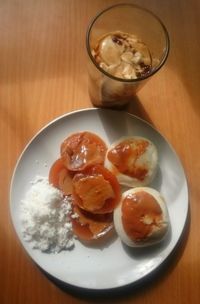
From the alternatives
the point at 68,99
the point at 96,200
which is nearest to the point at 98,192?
the point at 96,200

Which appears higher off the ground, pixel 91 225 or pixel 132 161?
pixel 132 161

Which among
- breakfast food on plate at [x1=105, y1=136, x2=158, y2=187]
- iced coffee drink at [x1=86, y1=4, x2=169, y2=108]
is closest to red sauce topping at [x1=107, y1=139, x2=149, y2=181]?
breakfast food on plate at [x1=105, y1=136, x2=158, y2=187]

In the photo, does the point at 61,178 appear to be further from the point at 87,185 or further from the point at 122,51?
the point at 122,51

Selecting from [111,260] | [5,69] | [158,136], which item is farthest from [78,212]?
[5,69]

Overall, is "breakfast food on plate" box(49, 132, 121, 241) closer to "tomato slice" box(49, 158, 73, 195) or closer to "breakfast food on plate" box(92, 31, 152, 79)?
"tomato slice" box(49, 158, 73, 195)

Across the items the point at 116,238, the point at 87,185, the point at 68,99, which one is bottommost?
the point at 116,238

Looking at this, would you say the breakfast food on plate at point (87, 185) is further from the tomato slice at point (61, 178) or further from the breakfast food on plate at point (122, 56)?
the breakfast food on plate at point (122, 56)
